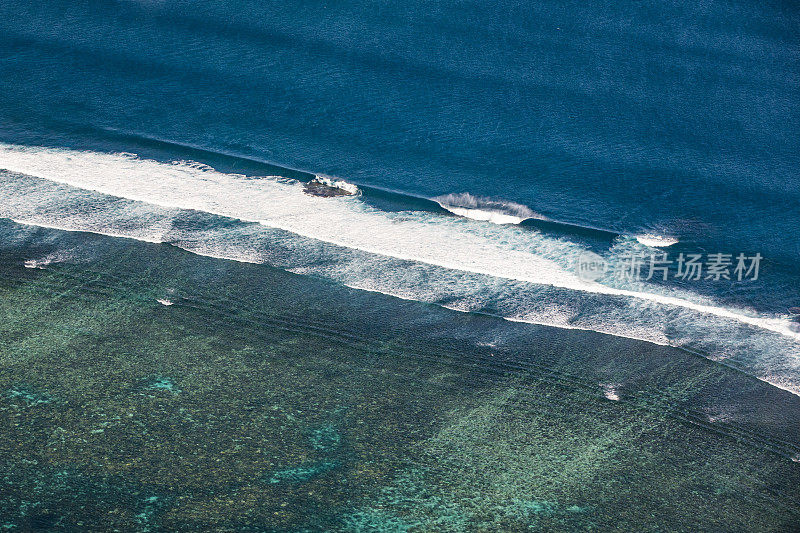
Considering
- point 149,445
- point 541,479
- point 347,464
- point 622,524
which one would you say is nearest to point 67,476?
point 149,445

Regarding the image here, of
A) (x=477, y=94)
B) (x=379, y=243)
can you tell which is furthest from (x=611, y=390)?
(x=477, y=94)

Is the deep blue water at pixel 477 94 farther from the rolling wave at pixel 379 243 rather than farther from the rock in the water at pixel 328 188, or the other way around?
the rolling wave at pixel 379 243

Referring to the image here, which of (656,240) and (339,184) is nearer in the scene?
(656,240)

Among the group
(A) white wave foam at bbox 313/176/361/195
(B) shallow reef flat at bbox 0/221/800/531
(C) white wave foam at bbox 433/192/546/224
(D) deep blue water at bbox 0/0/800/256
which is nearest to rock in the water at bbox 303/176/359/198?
(A) white wave foam at bbox 313/176/361/195

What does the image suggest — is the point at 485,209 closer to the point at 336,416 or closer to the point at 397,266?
the point at 397,266

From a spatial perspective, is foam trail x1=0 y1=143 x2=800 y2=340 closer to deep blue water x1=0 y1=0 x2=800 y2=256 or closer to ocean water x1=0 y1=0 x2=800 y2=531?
ocean water x1=0 y1=0 x2=800 y2=531

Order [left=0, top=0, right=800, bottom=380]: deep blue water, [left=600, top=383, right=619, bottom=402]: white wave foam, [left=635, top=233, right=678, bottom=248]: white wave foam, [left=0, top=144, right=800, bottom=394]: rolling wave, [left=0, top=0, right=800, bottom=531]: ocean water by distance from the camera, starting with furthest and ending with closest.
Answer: [left=0, top=0, right=800, bottom=380]: deep blue water → [left=635, top=233, right=678, bottom=248]: white wave foam → [left=0, top=144, right=800, bottom=394]: rolling wave → [left=600, top=383, right=619, bottom=402]: white wave foam → [left=0, top=0, right=800, bottom=531]: ocean water
